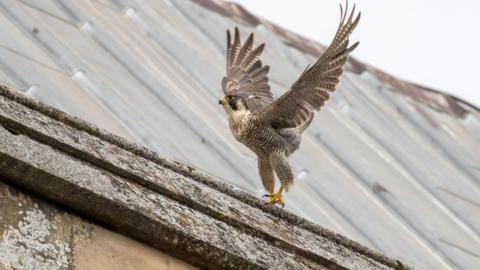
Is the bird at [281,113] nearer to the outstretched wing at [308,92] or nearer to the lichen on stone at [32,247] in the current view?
the outstretched wing at [308,92]

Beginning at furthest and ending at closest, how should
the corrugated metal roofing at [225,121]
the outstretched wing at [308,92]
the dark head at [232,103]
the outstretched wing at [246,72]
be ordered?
1. the corrugated metal roofing at [225,121]
2. the outstretched wing at [246,72]
3. the dark head at [232,103]
4. the outstretched wing at [308,92]

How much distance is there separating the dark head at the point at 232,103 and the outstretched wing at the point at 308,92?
114mm

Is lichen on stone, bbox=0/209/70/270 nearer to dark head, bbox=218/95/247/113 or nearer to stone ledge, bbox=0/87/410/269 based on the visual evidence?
stone ledge, bbox=0/87/410/269

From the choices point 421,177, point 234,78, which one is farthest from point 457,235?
point 234,78

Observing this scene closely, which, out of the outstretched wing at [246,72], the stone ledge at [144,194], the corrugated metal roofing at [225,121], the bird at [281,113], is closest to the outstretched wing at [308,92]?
the bird at [281,113]

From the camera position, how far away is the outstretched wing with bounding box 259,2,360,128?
6789 millimetres

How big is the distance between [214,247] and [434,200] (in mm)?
8355

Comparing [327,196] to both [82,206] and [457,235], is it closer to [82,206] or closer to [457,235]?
[457,235]

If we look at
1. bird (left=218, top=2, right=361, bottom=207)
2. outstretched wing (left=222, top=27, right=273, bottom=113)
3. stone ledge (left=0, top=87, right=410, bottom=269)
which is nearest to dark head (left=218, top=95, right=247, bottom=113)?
bird (left=218, top=2, right=361, bottom=207)

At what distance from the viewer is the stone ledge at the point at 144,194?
125 inches

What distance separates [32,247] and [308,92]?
415 centimetres

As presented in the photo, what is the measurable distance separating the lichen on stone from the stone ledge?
0.10 metres

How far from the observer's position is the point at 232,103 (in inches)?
285

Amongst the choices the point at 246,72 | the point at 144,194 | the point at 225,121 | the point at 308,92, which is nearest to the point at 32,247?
the point at 144,194
